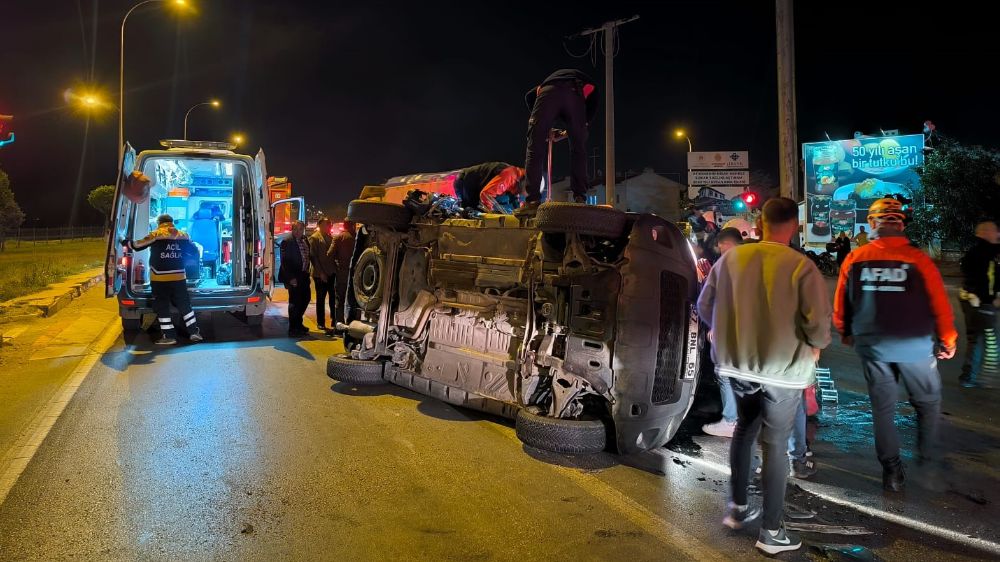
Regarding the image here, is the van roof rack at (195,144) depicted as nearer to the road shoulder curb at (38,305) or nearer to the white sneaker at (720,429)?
the road shoulder curb at (38,305)

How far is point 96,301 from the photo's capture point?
531 inches

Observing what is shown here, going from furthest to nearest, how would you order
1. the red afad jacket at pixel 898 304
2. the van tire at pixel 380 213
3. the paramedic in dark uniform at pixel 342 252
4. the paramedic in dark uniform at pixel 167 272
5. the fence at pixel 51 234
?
the fence at pixel 51 234
the paramedic in dark uniform at pixel 342 252
the paramedic in dark uniform at pixel 167 272
the van tire at pixel 380 213
the red afad jacket at pixel 898 304

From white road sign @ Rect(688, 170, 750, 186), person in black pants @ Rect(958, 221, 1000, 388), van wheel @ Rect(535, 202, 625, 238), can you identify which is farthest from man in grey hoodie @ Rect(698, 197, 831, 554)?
white road sign @ Rect(688, 170, 750, 186)

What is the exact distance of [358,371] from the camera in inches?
218

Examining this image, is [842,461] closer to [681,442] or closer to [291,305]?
[681,442]

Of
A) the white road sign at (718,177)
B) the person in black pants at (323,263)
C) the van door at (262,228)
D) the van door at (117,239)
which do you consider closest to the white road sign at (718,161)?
the white road sign at (718,177)

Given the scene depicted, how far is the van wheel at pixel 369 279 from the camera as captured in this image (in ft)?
18.9

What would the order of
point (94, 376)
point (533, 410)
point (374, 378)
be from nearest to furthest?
point (533, 410)
point (374, 378)
point (94, 376)

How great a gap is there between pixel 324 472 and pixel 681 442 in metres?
2.57

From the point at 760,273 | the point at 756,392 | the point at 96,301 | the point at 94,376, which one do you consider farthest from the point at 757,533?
the point at 96,301

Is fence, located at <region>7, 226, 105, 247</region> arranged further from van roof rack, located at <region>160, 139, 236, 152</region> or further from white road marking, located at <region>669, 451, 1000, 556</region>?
white road marking, located at <region>669, 451, 1000, 556</region>

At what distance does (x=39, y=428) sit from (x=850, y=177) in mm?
39888

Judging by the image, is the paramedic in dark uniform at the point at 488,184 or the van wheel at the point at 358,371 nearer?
the van wheel at the point at 358,371

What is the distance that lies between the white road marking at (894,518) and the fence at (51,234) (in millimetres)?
51524
